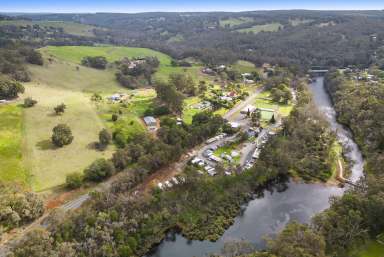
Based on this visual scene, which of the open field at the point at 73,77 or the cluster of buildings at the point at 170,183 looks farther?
the open field at the point at 73,77

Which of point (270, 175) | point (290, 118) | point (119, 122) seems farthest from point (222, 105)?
point (270, 175)

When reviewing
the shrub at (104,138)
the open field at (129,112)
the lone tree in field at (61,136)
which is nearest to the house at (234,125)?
the open field at (129,112)

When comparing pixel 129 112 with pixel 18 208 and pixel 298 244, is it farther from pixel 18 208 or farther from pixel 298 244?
pixel 298 244

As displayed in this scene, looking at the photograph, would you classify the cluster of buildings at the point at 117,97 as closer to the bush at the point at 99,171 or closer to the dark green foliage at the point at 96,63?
the dark green foliage at the point at 96,63

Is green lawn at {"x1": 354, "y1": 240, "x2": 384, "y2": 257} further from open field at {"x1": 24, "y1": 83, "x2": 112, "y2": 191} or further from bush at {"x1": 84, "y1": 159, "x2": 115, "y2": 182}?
open field at {"x1": 24, "y1": 83, "x2": 112, "y2": 191}

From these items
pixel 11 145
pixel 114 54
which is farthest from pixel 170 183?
pixel 114 54

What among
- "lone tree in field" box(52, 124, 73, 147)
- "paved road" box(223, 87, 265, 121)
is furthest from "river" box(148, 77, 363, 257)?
"lone tree in field" box(52, 124, 73, 147)
